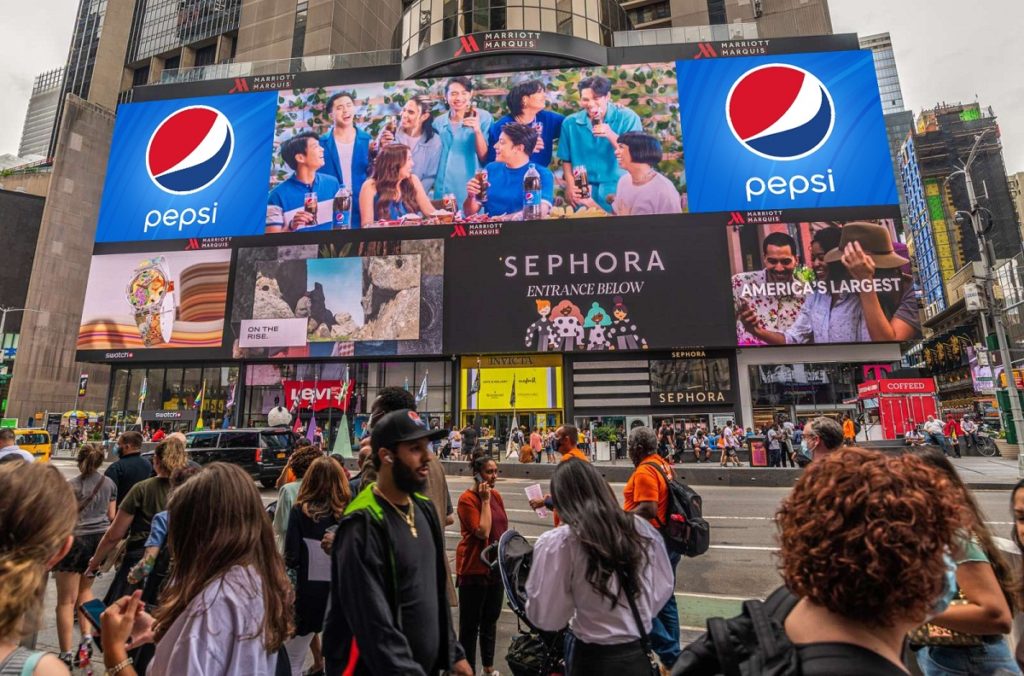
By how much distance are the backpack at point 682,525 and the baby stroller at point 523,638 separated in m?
1.51

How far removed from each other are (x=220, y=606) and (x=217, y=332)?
125 ft

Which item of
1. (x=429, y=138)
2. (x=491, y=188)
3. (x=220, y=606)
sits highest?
(x=429, y=138)

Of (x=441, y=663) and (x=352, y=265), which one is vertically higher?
(x=352, y=265)

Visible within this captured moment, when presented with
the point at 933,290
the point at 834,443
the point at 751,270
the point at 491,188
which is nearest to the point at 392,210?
the point at 491,188

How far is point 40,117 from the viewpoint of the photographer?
11388cm

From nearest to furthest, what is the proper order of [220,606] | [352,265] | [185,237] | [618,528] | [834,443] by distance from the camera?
[220,606] < [618,528] < [834,443] < [352,265] < [185,237]

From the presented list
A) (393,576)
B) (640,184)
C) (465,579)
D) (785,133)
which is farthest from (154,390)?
(785,133)

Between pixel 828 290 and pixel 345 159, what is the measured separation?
32166mm

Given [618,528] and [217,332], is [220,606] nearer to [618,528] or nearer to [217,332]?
[618,528]

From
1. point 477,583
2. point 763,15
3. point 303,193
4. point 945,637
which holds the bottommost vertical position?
point 477,583

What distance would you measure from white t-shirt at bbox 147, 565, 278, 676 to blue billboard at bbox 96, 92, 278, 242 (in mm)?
39114

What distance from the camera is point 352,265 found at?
115 ft

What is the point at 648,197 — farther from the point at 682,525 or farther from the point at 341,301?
the point at 682,525

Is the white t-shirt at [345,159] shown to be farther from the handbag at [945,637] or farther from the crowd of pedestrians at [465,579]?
the handbag at [945,637]
